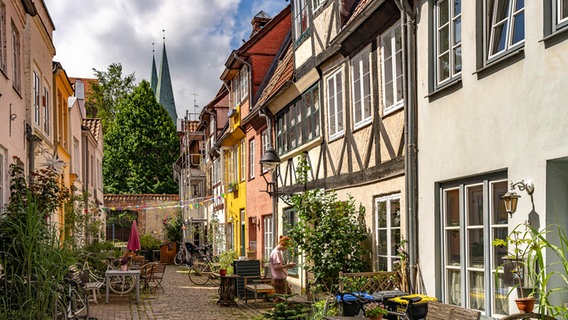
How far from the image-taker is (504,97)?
727 cm

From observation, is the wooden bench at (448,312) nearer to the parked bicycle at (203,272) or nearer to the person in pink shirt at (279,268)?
the person in pink shirt at (279,268)

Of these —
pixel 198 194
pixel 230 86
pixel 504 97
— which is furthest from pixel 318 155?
pixel 198 194

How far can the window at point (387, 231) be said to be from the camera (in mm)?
10578

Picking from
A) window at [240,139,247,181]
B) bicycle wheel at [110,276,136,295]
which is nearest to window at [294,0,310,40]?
bicycle wheel at [110,276,136,295]

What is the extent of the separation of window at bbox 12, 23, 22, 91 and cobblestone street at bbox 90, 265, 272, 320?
182 inches

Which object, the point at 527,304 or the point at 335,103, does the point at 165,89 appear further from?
the point at 527,304

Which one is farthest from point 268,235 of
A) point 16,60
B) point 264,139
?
point 16,60

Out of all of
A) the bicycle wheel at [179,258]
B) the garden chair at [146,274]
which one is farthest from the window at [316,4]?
the bicycle wheel at [179,258]

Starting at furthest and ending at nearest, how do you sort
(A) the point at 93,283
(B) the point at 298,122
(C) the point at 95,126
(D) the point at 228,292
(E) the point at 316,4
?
1. (C) the point at 95,126
2. (B) the point at 298,122
3. (A) the point at 93,283
4. (D) the point at 228,292
5. (E) the point at 316,4

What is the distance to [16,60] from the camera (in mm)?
12734

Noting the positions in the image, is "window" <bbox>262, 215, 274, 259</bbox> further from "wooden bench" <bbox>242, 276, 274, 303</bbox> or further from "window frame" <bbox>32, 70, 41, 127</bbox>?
"window frame" <bbox>32, 70, 41, 127</bbox>

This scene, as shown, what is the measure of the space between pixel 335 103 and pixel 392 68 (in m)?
2.91

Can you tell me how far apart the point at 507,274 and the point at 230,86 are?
19371 millimetres

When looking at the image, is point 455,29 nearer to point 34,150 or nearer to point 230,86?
point 34,150
